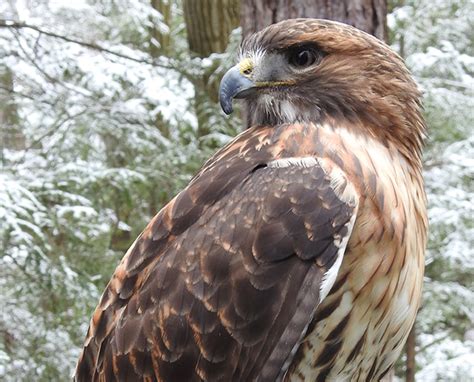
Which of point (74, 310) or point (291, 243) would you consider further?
point (74, 310)

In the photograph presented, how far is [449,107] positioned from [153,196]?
2.44m

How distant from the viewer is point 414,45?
6055mm

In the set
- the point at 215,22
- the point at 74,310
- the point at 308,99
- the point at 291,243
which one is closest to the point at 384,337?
the point at 291,243

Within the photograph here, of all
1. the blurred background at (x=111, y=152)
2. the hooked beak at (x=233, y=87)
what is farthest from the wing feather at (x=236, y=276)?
the blurred background at (x=111, y=152)

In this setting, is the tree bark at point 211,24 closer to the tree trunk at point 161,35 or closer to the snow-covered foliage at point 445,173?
the tree trunk at point 161,35

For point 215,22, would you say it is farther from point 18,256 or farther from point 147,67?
point 18,256

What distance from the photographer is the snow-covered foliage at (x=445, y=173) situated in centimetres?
525

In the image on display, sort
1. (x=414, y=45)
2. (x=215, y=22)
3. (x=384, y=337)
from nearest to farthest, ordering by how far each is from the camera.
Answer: (x=384, y=337), (x=414, y=45), (x=215, y=22)

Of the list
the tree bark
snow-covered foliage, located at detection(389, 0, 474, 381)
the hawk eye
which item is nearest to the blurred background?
snow-covered foliage, located at detection(389, 0, 474, 381)

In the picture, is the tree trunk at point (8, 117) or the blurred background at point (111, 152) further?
the tree trunk at point (8, 117)

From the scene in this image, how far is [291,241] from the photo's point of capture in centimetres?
226

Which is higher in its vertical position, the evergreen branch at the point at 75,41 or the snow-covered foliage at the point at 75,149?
the evergreen branch at the point at 75,41

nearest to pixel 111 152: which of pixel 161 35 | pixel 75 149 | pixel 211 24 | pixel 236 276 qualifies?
pixel 75 149

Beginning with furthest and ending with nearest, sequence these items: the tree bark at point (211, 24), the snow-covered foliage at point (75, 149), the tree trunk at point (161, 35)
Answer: the tree trunk at point (161, 35) < the tree bark at point (211, 24) < the snow-covered foliage at point (75, 149)
